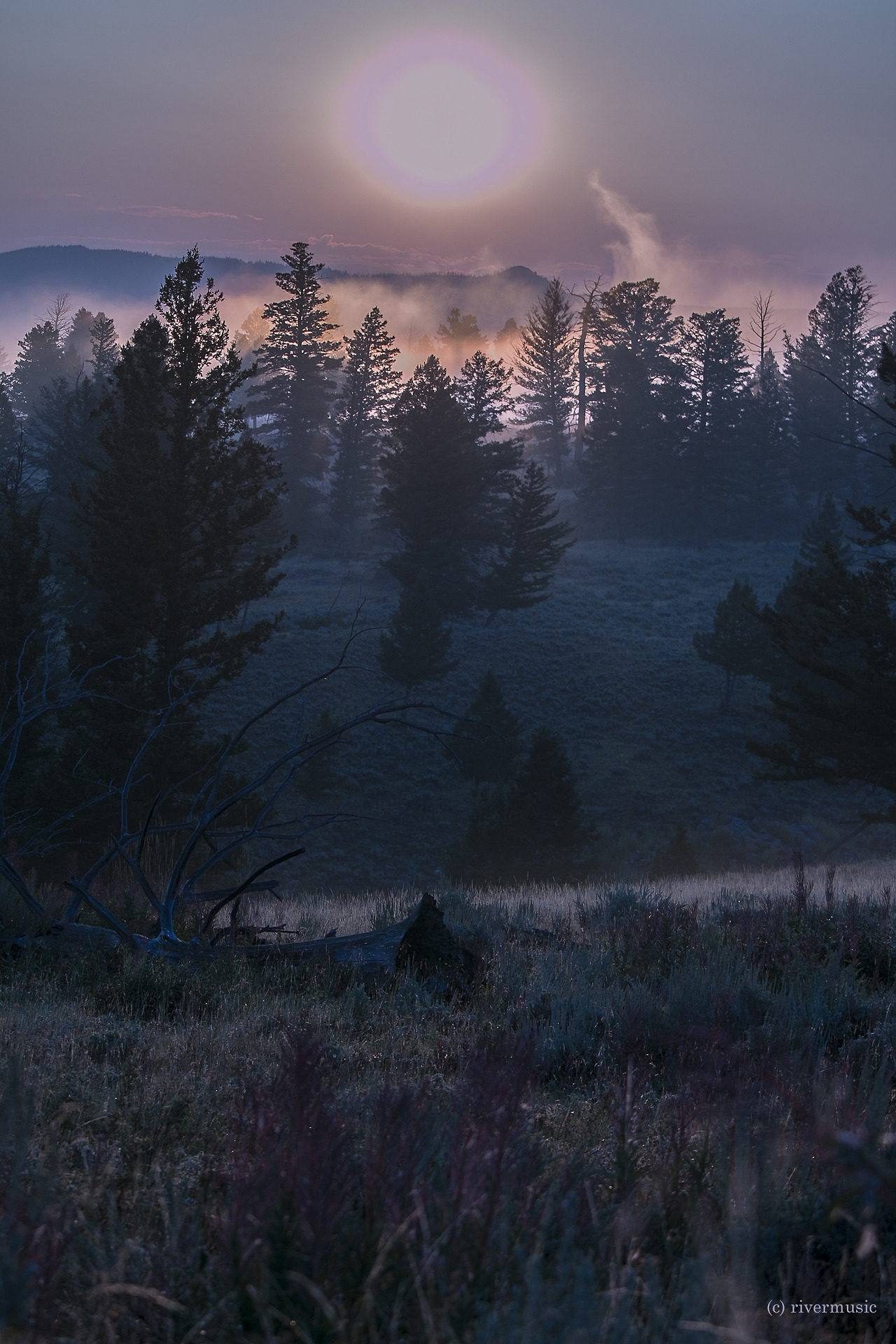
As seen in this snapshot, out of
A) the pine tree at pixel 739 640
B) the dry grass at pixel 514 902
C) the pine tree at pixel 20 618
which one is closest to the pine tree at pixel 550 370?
the pine tree at pixel 739 640

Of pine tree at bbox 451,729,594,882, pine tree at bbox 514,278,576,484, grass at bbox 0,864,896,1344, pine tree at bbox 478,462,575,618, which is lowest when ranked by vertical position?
pine tree at bbox 451,729,594,882

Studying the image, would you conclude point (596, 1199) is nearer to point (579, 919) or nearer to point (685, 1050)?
point (685, 1050)

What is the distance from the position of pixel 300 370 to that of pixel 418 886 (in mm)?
46400

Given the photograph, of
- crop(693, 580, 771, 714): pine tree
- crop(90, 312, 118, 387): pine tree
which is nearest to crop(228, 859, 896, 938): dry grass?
crop(693, 580, 771, 714): pine tree

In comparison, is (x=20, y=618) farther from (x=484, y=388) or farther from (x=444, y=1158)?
(x=484, y=388)

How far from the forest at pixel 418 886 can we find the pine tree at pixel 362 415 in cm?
31

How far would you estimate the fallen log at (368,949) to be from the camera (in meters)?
5.15

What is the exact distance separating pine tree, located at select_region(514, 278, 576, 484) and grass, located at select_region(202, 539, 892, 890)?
106 ft

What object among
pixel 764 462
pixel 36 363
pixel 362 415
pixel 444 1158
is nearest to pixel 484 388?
pixel 362 415

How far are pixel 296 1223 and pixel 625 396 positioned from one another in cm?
6477

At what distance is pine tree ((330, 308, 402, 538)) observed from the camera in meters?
52.2

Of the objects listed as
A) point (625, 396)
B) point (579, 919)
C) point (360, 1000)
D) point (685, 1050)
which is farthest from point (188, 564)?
point (625, 396)

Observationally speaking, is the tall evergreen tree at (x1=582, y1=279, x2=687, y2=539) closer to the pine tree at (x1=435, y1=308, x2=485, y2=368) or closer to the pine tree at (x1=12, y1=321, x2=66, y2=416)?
the pine tree at (x1=435, y1=308, x2=485, y2=368)

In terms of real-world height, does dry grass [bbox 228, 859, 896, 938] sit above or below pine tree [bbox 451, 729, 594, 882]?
above
